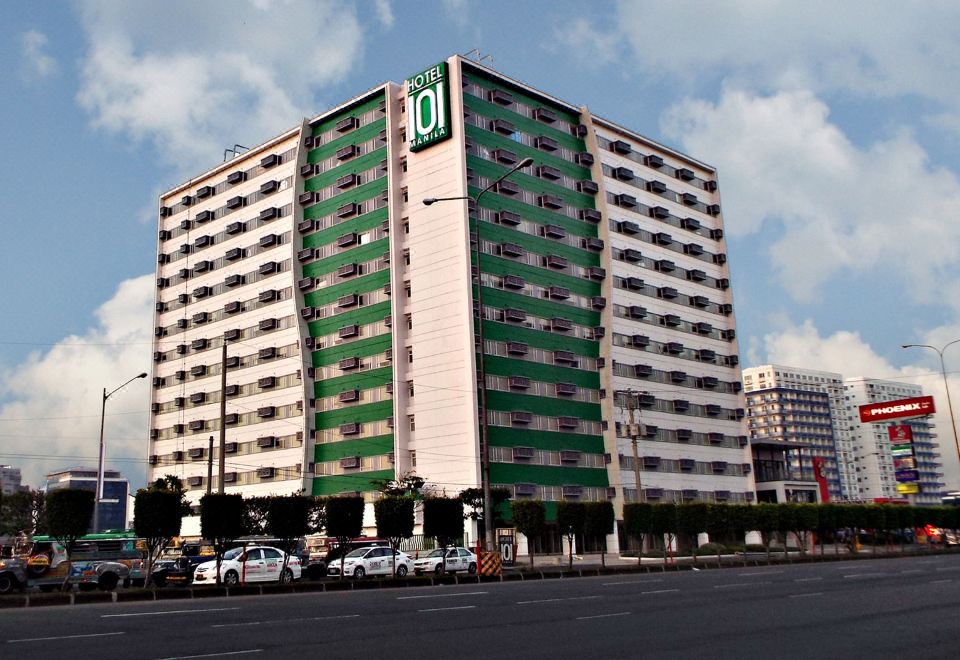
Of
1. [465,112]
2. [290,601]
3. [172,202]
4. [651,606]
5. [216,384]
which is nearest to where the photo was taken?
[651,606]

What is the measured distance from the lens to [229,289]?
101 m

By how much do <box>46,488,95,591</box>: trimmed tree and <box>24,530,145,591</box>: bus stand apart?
4.41 feet

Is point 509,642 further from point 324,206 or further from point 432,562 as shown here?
point 324,206

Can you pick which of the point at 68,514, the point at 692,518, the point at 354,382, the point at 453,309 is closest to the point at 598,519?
the point at 692,518

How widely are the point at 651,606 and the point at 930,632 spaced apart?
728cm

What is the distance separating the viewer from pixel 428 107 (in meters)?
82.7

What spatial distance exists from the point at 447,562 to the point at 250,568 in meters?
13.6

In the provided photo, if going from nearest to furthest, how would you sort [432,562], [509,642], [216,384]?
[509,642] < [432,562] < [216,384]

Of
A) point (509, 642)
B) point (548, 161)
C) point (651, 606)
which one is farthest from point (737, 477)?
point (509, 642)

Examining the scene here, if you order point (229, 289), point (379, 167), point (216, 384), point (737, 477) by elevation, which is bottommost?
point (737, 477)

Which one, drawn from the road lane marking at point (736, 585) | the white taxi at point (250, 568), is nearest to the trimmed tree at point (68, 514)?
the white taxi at point (250, 568)

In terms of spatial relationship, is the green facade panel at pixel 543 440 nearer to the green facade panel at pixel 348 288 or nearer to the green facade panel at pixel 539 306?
the green facade panel at pixel 539 306

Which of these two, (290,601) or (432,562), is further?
(432,562)

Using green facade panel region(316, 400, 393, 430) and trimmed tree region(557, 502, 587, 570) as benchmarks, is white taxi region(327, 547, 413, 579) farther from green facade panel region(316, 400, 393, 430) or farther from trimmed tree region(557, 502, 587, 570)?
green facade panel region(316, 400, 393, 430)
